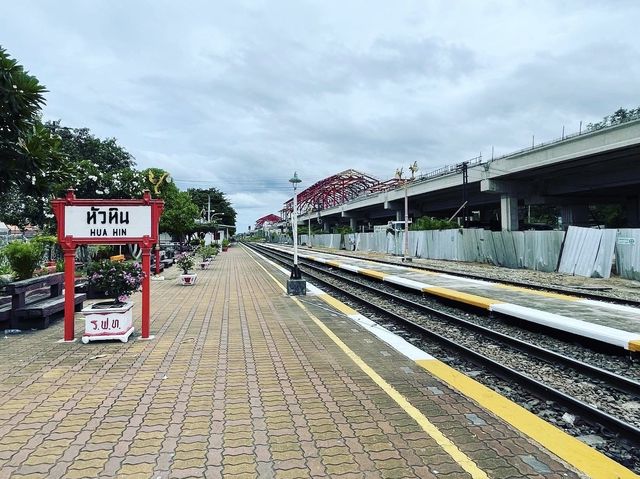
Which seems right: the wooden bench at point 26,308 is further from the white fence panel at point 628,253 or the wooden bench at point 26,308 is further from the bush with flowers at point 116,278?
the white fence panel at point 628,253

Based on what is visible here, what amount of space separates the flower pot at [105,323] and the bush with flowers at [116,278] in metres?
0.28

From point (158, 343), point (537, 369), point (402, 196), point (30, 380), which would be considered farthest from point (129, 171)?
point (402, 196)

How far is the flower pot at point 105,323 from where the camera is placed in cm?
696

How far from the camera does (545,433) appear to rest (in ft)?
12.5

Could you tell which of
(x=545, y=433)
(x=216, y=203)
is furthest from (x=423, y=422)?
(x=216, y=203)

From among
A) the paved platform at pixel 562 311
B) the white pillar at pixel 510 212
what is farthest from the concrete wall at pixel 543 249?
the paved platform at pixel 562 311

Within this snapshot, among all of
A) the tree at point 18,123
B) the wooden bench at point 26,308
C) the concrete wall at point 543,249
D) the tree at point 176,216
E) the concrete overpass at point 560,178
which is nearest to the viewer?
the tree at point 18,123

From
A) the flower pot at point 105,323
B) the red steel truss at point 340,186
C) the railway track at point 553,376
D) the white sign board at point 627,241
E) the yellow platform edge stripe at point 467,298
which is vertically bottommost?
the railway track at point 553,376

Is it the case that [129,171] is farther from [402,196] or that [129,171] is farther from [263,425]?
[402,196]

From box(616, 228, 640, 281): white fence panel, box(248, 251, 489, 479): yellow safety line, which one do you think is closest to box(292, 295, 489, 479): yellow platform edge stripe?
box(248, 251, 489, 479): yellow safety line

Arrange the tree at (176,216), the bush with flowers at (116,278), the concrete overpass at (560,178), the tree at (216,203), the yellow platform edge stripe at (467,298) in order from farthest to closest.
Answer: the tree at (216,203)
the tree at (176,216)
the concrete overpass at (560,178)
the yellow platform edge stripe at (467,298)
the bush with flowers at (116,278)

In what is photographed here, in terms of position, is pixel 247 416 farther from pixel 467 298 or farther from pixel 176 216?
pixel 176 216

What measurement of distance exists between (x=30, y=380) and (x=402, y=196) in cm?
5056

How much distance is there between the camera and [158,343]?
7.05m
